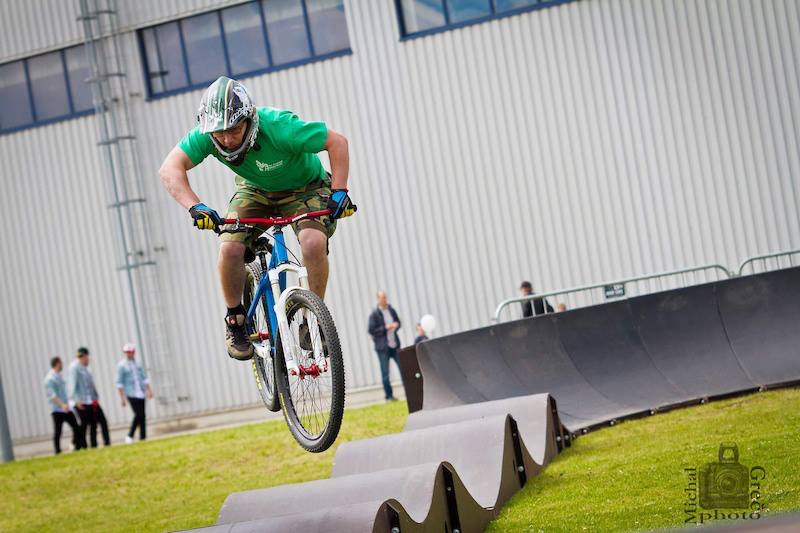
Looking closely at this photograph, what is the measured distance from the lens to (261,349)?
7035 mm

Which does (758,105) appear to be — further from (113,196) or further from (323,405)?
(323,405)

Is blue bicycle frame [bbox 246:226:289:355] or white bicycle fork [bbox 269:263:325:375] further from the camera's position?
blue bicycle frame [bbox 246:226:289:355]

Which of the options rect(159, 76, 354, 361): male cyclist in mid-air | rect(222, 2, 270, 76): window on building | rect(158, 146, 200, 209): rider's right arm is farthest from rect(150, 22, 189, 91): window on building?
rect(158, 146, 200, 209): rider's right arm

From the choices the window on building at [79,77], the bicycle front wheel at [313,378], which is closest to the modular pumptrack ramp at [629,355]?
the bicycle front wheel at [313,378]

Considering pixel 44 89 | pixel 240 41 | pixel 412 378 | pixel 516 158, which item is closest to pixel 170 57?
pixel 240 41

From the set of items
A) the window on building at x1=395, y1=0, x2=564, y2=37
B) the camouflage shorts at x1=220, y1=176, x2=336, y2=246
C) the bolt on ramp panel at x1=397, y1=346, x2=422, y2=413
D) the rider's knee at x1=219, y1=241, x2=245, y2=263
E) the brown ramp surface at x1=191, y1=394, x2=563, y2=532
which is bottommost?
the brown ramp surface at x1=191, y1=394, x2=563, y2=532

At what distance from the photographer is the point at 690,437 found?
10.6 meters

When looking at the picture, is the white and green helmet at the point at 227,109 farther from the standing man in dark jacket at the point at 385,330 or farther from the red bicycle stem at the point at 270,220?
the standing man in dark jacket at the point at 385,330

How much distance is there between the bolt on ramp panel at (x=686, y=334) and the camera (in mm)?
12891

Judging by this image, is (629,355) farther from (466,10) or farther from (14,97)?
(14,97)

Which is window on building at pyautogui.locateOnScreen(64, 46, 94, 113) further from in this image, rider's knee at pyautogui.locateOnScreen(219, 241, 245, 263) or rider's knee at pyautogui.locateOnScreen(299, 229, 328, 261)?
rider's knee at pyautogui.locateOnScreen(299, 229, 328, 261)

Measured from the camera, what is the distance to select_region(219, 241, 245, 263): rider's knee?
6812 millimetres

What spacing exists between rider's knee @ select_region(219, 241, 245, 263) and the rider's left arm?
0.74 meters

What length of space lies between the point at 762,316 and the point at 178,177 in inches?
342
